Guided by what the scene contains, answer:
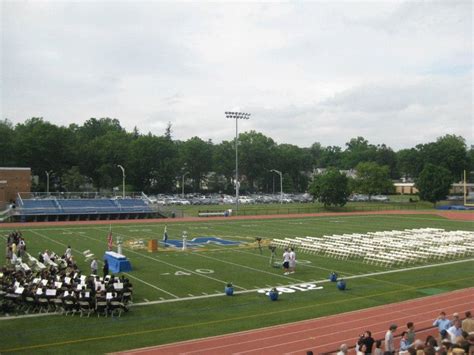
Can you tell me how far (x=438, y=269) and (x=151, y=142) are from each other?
9487 centimetres

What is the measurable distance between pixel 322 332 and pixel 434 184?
74.5 metres

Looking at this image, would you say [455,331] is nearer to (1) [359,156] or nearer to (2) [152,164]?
(2) [152,164]

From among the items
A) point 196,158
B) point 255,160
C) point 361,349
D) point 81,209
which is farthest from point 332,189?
point 361,349

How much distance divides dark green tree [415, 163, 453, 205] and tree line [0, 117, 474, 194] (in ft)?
5.18

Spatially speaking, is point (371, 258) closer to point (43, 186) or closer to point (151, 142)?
point (43, 186)

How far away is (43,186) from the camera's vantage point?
98.2 metres

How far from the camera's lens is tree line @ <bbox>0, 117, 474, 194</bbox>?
98.0 meters

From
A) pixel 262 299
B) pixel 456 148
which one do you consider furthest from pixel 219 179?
pixel 262 299

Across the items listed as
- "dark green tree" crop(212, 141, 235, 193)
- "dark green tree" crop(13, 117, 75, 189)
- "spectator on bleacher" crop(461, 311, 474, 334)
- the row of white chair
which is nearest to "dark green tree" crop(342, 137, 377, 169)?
"dark green tree" crop(212, 141, 235, 193)

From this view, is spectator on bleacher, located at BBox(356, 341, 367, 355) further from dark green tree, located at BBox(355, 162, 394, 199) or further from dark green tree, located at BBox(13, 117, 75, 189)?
dark green tree, located at BBox(13, 117, 75, 189)

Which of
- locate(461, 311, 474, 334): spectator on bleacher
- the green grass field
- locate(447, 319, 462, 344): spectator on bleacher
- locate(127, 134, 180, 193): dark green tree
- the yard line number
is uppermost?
locate(127, 134, 180, 193): dark green tree

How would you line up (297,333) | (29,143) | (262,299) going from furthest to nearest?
(29,143)
(262,299)
(297,333)

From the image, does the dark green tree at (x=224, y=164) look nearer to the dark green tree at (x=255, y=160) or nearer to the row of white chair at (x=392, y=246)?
the dark green tree at (x=255, y=160)

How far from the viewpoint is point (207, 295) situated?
21562 mm
